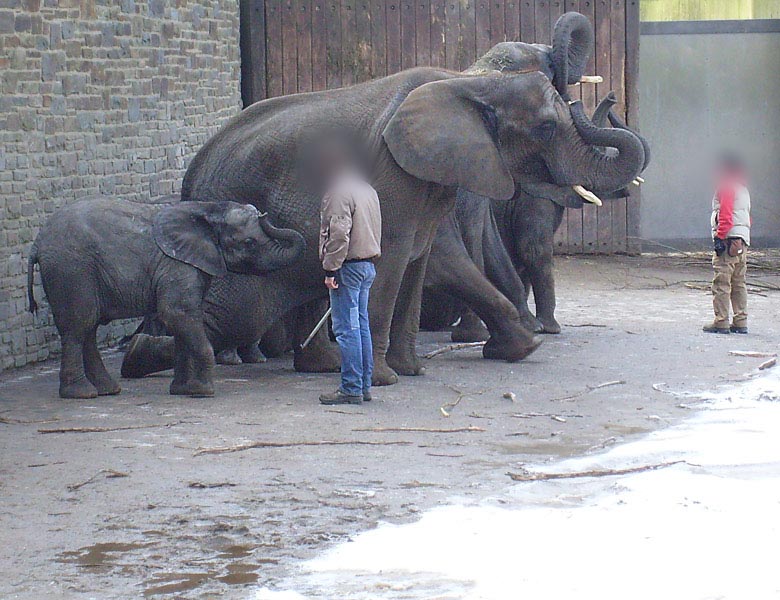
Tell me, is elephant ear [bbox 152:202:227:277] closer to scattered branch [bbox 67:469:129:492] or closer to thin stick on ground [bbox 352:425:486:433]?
thin stick on ground [bbox 352:425:486:433]

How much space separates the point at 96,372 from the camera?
1044cm

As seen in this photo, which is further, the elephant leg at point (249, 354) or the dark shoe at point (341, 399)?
the elephant leg at point (249, 354)

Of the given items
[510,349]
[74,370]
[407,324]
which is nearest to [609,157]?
[510,349]

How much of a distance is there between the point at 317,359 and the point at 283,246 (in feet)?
4.06

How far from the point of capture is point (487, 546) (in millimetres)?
6609

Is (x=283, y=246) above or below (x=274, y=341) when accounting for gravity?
above

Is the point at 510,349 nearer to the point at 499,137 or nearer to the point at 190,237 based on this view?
the point at 499,137

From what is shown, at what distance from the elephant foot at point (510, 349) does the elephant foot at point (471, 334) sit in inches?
41.8

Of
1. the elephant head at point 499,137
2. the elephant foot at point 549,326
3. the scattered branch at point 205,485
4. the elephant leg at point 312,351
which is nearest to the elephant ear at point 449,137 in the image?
the elephant head at point 499,137

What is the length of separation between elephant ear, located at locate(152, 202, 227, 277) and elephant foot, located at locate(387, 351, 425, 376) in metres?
1.57

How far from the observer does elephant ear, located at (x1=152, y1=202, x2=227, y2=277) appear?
1007cm

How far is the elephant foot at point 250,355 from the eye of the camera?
11906 mm

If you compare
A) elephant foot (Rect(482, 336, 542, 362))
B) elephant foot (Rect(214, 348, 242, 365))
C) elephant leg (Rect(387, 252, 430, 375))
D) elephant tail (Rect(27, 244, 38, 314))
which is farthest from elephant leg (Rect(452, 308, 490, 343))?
elephant tail (Rect(27, 244, 38, 314))

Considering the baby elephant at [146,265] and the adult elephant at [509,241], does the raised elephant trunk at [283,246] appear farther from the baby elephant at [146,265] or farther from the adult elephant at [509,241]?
the adult elephant at [509,241]
